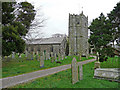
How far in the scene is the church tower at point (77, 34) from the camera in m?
33.4

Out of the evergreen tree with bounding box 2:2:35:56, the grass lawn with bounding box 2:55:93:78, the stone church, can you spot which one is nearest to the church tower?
the stone church

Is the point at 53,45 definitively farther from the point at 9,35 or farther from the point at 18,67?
the point at 9,35

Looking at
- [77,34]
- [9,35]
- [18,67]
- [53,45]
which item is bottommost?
[18,67]

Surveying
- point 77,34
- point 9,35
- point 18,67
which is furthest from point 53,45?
point 9,35

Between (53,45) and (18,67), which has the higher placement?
(53,45)

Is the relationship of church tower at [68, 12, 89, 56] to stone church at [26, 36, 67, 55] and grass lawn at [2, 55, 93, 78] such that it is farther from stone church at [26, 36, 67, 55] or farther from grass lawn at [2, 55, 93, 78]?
grass lawn at [2, 55, 93, 78]

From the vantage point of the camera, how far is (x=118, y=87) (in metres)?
5.19

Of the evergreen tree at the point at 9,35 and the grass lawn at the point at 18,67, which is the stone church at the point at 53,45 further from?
the evergreen tree at the point at 9,35

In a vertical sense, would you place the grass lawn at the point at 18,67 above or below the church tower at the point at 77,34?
below

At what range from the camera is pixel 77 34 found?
34.8 metres

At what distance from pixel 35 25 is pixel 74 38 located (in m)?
19.0

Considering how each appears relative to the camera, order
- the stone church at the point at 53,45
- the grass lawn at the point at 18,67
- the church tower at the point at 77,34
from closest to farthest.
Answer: the grass lawn at the point at 18,67, the stone church at the point at 53,45, the church tower at the point at 77,34

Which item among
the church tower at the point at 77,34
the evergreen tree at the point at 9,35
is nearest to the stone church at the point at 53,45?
the church tower at the point at 77,34

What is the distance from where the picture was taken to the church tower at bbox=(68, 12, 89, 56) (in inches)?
1315
